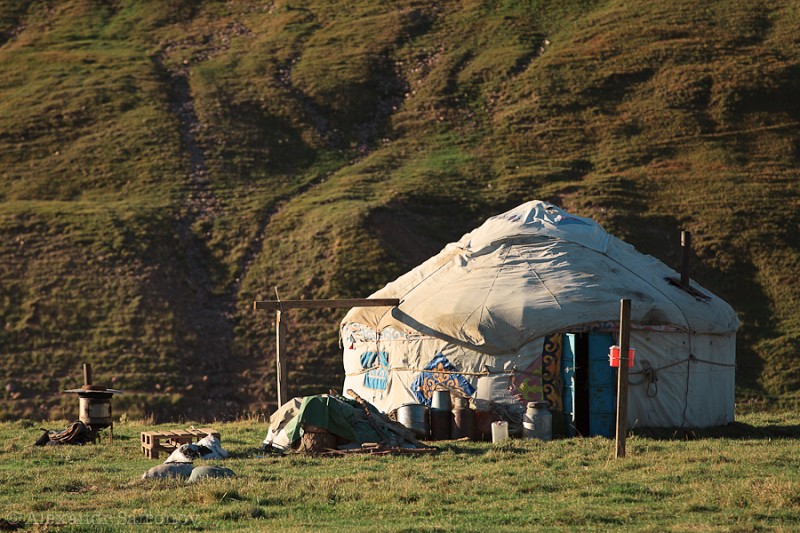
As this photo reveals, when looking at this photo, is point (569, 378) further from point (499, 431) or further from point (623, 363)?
point (623, 363)

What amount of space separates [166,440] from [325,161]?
2450cm

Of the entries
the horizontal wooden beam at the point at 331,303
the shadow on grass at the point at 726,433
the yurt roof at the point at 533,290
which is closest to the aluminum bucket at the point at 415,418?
the yurt roof at the point at 533,290

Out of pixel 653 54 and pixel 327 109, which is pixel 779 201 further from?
pixel 327 109

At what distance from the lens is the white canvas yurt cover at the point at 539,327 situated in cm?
1501

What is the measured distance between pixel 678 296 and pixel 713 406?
1.80m

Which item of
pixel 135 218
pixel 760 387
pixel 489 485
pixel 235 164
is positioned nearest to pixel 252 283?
pixel 135 218

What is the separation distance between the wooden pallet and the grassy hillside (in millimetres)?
9243

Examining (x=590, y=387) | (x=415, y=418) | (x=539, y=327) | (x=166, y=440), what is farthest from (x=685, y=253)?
(x=166, y=440)

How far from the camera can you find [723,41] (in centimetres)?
4247

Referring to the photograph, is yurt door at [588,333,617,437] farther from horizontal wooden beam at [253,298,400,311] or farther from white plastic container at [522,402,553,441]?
horizontal wooden beam at [253,298,400,311]

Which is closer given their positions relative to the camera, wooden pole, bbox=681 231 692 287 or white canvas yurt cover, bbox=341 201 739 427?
white canvas yurt cover, bbox=341 201 739 427

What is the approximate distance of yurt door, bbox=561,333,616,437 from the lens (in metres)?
14.9

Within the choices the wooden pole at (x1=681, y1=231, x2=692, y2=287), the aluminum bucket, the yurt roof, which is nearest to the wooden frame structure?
the yurt roof

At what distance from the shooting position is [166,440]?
1422cm
